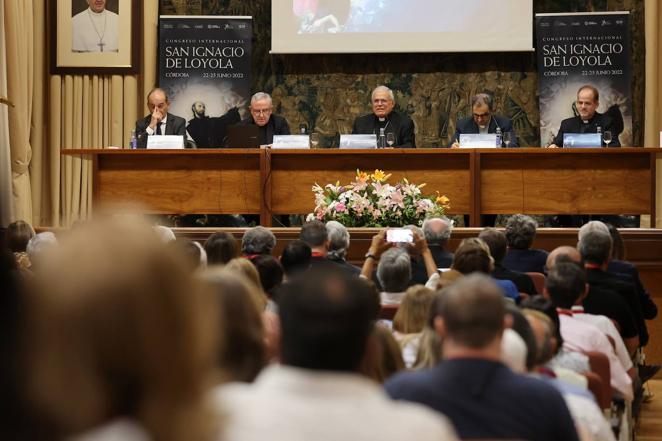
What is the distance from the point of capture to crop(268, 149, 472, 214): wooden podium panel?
8188 mm

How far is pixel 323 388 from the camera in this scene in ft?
4.59

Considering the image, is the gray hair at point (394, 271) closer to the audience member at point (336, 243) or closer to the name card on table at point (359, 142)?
the audience member at point (336, 243)

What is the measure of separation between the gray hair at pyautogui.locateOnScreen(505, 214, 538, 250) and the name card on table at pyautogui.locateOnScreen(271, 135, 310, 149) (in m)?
2.91

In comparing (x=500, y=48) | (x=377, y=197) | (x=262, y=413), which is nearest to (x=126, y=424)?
(x=262, y=413)

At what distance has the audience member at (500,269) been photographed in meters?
4.91

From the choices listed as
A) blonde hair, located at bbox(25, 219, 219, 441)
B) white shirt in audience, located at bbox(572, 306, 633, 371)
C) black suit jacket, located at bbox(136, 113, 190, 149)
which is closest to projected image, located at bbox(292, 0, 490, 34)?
black suit jacket, located at bbox(136, 113, 190, 149)

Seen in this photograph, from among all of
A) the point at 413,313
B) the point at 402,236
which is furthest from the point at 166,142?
the point at 413,313

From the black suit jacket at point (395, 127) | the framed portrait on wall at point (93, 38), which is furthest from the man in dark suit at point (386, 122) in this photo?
the framed portrait on wall at point (93, 38)

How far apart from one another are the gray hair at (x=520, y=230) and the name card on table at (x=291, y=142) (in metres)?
2.91

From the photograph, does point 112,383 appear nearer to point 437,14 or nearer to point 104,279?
point 104,279

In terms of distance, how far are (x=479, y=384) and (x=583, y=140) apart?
6397 millimetres

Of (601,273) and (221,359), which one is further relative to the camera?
(601,273)

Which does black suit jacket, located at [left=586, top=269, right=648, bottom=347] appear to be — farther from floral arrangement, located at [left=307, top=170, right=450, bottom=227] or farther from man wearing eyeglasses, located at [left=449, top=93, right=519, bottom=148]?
man wearing eyeglasses, located at [left=449, top=93, right=519, bottom=148]

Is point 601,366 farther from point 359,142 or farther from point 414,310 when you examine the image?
point 359,142
